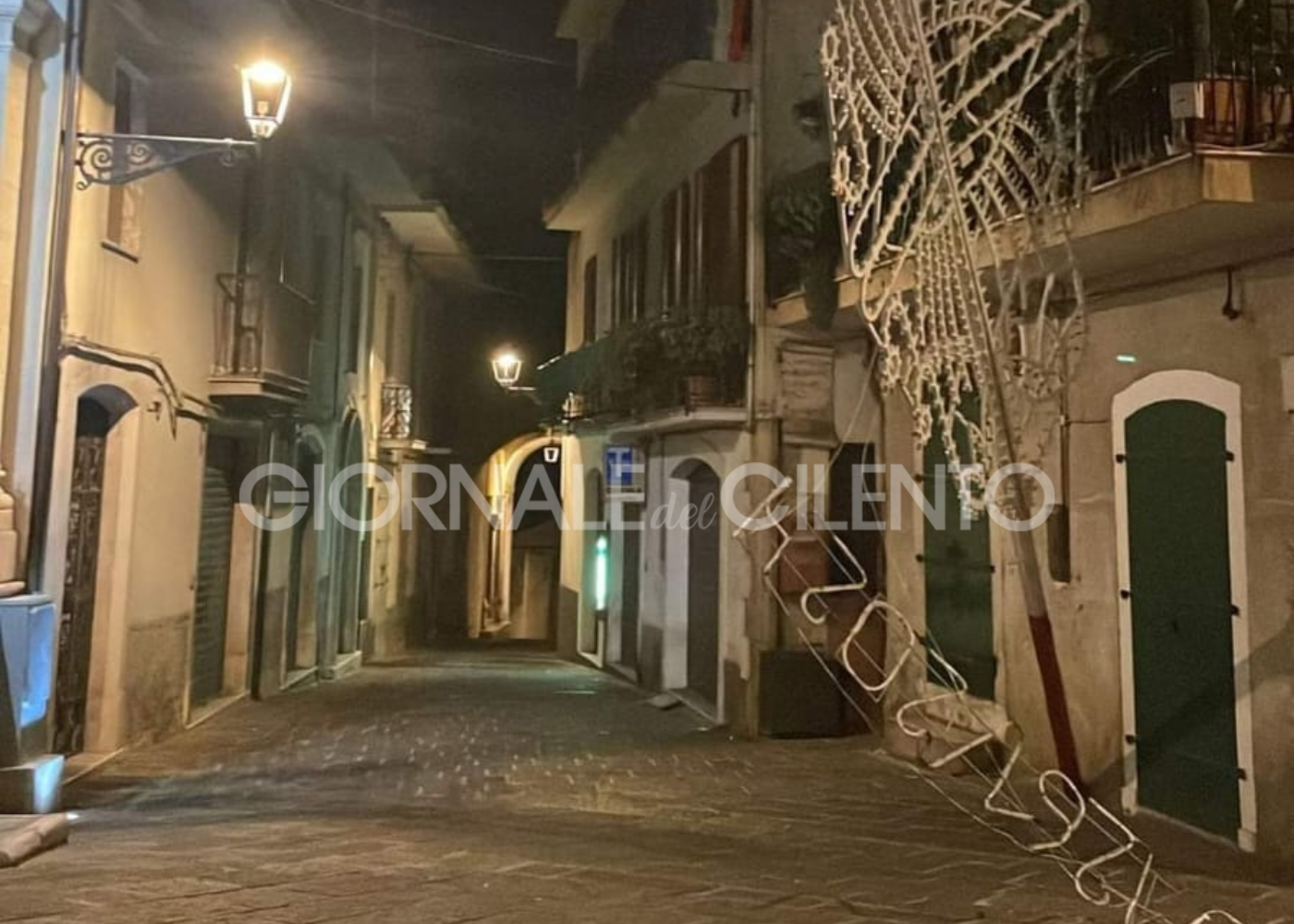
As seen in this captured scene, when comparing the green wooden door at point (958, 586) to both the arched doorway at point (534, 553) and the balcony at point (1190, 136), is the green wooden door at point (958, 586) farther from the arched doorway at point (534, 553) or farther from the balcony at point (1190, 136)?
the arched doorway at point (534, 553)

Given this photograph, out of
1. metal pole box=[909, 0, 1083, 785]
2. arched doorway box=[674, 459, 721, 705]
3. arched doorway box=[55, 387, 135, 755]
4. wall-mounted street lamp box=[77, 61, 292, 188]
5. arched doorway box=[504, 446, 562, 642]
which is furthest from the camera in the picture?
arched doorway box=[504, 446, 562, 642]

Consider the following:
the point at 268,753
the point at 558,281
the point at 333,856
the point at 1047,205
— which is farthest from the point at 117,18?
the point at 558,281

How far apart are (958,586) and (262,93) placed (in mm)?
6124

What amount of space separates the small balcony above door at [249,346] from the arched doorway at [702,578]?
447 centimetres

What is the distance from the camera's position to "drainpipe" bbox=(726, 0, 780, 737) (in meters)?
10.2

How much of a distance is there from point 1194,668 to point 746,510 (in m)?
4.69

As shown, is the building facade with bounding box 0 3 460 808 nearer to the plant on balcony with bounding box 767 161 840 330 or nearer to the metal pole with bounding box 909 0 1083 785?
the plant on balcony with bounding box 767 161 840 330

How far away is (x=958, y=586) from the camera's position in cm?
869

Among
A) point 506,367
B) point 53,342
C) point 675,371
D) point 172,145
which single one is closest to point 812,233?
point 675,371

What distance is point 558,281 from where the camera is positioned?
2447cm

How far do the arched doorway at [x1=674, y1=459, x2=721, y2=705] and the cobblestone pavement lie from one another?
164cm

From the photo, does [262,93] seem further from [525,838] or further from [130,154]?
[525,838]

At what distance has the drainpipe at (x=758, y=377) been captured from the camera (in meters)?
10.2

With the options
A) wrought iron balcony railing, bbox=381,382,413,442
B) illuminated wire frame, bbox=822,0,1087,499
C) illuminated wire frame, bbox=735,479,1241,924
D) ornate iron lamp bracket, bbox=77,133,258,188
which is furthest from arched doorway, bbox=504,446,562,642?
illuminated wire frame, bbox=822,0,1087,499
